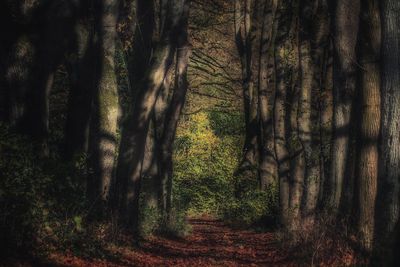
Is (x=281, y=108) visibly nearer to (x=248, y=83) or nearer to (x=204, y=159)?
(x=248, y=83)

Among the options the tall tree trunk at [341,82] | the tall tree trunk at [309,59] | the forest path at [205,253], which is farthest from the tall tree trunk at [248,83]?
the tall tree trunk at [341,82]

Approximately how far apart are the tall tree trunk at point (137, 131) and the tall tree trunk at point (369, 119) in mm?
5119

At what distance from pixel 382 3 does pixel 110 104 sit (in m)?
6.18

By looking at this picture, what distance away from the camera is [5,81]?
1230 centimetres

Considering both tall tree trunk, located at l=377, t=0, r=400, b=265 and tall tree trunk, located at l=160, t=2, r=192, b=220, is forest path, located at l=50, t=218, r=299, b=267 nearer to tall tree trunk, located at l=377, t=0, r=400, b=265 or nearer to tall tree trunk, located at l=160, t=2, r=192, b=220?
tall tree trunk, located at l=160, t=2, r=192, b=220

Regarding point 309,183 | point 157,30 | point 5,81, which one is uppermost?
point 157,30

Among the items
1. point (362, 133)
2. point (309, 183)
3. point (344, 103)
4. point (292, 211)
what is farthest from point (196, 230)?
point (362, 133)

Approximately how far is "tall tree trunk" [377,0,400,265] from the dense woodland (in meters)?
0.02

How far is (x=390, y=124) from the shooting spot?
39.2ft

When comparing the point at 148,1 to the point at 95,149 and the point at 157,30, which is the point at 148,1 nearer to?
the point at 157,30

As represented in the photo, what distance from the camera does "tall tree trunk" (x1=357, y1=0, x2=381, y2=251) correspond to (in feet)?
41.3

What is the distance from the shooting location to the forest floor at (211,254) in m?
12.8

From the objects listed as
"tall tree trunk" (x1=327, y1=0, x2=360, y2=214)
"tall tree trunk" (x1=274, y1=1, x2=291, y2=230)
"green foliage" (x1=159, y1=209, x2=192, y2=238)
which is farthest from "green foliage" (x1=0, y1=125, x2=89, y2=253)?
"tall tree trunk" (x1=274, y1=1, x2=291, y2=230)

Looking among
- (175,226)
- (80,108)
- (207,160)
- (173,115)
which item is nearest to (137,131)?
(80,108)
